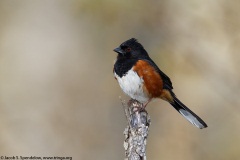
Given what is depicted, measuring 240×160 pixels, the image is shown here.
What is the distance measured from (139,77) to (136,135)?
1.41m

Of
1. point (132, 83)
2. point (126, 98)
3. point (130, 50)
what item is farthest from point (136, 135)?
point (126, 98)

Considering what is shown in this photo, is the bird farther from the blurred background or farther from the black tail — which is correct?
the blurred background

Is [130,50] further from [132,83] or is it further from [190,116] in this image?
[190,116]

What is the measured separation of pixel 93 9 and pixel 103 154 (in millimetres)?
1804

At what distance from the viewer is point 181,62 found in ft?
30.2

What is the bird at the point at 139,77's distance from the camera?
6715 millimetres

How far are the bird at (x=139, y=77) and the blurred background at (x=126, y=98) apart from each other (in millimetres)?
1153

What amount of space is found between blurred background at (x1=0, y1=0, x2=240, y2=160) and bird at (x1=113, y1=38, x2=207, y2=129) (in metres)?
1.15

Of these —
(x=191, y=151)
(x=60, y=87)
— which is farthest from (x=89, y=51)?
(x=191, y=151)

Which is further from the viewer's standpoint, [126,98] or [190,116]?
[126,98]

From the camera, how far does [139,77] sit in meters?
6.75

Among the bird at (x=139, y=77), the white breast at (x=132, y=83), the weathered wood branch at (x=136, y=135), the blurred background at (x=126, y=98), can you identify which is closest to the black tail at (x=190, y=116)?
the bird at (x=139, y=77)

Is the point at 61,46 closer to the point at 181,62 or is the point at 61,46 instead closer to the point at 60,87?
the point at 60,87

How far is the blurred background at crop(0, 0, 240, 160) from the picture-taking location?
870 cm
